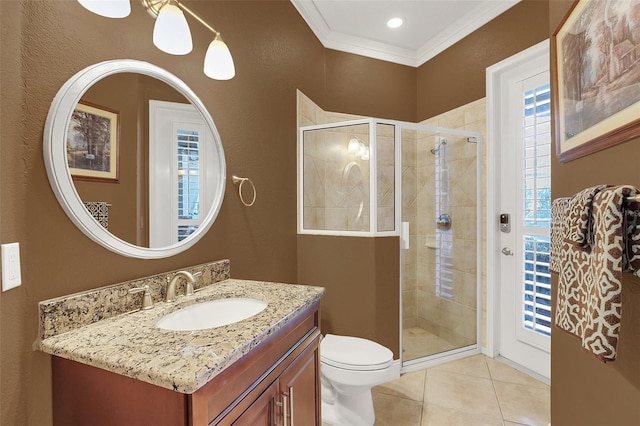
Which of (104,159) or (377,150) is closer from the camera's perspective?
(104,159)

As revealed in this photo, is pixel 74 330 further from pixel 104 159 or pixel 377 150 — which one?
pixel 377 150

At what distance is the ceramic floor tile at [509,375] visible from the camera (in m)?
2.10

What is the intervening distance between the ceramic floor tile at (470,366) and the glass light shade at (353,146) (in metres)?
1.87

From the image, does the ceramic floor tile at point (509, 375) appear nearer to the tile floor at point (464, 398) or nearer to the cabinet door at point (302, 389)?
the tile floor at point (464, 398)

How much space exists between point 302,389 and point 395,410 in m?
1.02

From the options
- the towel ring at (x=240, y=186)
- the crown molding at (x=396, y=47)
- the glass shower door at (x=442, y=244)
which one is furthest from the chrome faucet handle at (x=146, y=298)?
the crown molding at (x=396, y=47)

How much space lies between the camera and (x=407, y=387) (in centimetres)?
210

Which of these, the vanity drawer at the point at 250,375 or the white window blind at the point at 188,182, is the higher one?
the white window blind at the point at 188,182

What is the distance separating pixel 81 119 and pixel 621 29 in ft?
5.52

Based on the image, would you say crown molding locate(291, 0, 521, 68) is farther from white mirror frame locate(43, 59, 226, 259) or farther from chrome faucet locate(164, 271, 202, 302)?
chrome faucet locate(164, 271, 202, 302)

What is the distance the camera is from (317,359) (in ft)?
4.44

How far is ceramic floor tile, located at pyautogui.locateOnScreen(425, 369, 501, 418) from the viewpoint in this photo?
1.86 m

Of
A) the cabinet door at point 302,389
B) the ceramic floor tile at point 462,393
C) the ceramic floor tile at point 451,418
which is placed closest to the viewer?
the cabinet door at point 302,389

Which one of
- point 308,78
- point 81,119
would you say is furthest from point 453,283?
point 81,119
